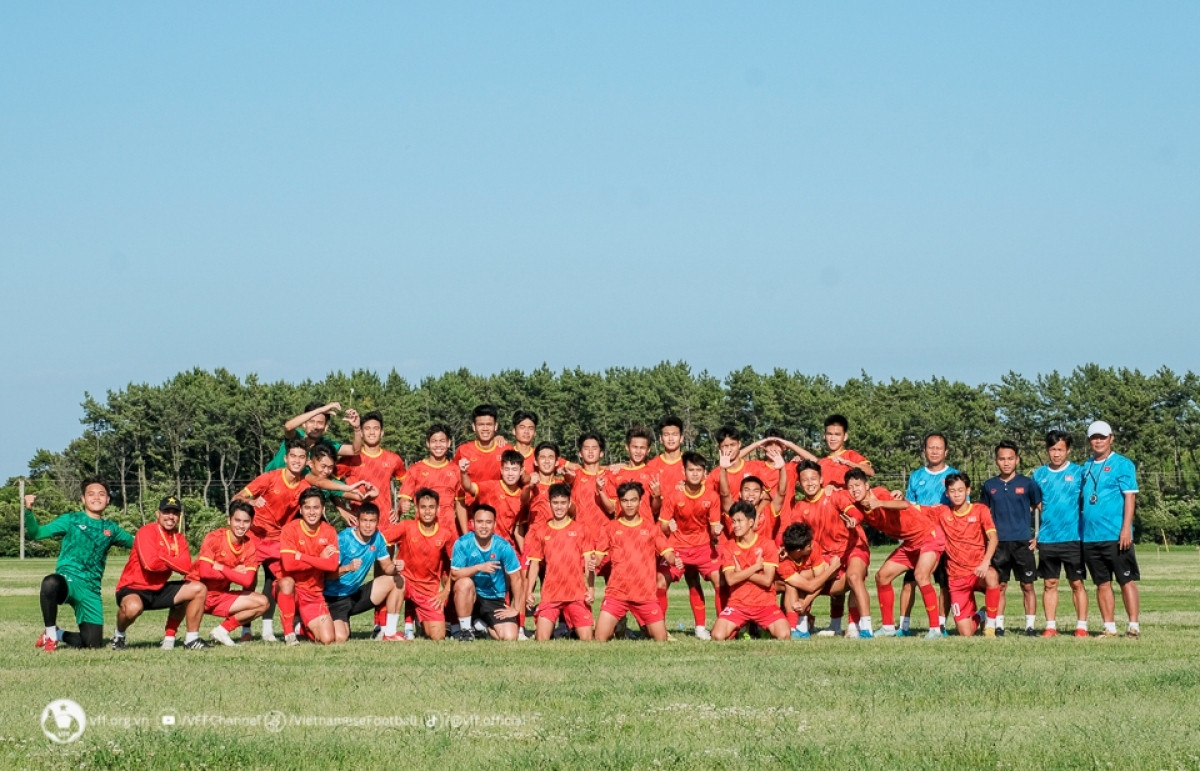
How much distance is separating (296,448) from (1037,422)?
278ft

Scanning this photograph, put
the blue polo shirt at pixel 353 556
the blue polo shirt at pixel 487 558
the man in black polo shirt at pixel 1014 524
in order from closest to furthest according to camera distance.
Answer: the blue polo shirt at pixel 353 556 < the blue polo shirt at pixel 487 558 < the man in black polo shirt at pixel 1014 524

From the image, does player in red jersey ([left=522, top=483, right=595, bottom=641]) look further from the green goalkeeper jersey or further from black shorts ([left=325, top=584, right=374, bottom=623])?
the green goalkeeper jersey

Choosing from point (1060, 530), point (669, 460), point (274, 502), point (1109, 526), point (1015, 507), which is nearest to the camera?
point (1109, 526)

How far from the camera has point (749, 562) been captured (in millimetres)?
14062

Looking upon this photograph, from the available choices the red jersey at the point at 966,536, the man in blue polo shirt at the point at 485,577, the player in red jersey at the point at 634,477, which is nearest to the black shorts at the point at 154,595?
the man in blue polo shirt at the point at 485,577

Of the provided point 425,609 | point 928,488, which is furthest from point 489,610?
point 928,488

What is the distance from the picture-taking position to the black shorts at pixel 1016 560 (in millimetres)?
14625

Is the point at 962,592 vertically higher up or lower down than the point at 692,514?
lower down

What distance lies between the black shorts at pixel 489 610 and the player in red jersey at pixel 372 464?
5.08 feet

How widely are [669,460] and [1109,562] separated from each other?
4.82m

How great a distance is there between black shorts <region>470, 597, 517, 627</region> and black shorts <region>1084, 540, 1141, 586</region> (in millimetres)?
6129

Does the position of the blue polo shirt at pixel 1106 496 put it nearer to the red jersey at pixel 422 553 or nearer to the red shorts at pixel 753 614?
the red shorts at pixel 753 614

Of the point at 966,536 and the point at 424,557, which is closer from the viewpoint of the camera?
the point at 966,536

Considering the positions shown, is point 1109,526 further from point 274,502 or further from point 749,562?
point 274,502
